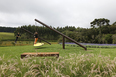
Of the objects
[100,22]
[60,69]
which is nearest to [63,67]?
[60,69]

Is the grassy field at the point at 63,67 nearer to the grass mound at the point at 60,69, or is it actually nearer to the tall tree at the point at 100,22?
the grass mound at the point at 60,69

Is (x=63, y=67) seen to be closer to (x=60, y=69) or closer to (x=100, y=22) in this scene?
(x=60, y=69)

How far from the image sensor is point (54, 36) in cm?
4850

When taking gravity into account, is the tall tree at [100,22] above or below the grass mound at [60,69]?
above

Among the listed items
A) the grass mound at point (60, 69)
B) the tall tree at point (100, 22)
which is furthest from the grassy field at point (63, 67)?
the tall tree at point (100, 22)

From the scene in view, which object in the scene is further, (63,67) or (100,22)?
(100,22)

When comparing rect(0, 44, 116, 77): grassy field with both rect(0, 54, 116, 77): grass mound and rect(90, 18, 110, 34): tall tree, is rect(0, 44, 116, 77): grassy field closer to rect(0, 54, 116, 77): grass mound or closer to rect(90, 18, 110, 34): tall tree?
rect(0, 54, 116, 77): grass mound

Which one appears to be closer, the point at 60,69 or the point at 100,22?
the point at 60,69

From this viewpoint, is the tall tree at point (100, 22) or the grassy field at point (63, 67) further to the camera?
the tall tree at point (100, 22)

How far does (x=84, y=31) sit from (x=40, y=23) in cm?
1849

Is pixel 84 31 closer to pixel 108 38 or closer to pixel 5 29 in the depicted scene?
pixel 108 38

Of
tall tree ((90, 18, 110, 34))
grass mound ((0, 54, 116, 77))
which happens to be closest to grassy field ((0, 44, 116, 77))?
grass mound ((0, 54, 116, 77))

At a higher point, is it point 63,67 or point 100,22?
point 100,22

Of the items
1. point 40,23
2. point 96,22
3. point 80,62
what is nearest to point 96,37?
point 96,22
